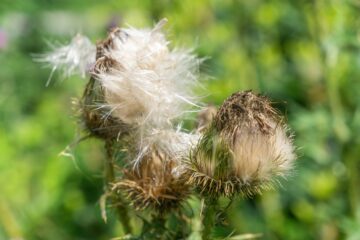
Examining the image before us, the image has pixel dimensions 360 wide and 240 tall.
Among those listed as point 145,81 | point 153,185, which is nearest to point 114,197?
point 153,185

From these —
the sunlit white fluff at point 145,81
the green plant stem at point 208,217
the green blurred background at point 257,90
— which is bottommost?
the green plant stem at point 208,217

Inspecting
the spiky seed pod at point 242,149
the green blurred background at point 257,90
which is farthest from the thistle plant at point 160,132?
the green blurred background at point 257,90

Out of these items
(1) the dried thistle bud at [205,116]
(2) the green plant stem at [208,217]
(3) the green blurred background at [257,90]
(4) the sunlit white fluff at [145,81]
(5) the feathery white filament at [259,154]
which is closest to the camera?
(5) the feathery white filament at [259,154]

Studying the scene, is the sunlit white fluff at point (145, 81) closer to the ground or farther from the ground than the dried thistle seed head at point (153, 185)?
farther from the ground

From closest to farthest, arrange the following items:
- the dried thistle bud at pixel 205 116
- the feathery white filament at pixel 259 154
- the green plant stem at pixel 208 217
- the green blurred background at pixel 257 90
A: the feathery white filament at pixel 259 154 → the green plant stem at pixel 208 217 → the dried thistle bud at pixel 205 116 → the green blurred background at pixel 257 90

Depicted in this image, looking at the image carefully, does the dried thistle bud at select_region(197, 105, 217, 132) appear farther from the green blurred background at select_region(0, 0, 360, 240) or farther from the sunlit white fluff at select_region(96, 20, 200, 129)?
the green blurred background at select_region(0, 0, 360, 240)

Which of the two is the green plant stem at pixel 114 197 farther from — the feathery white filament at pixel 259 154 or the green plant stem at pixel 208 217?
the feathery white filament at pixel 259 154

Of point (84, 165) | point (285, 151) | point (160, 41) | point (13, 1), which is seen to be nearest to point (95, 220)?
point (84, 165)
